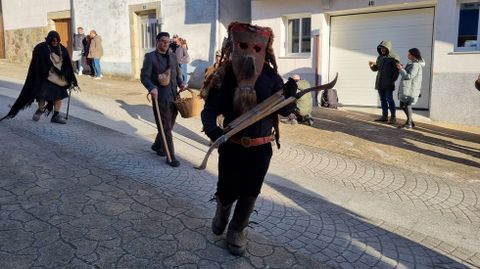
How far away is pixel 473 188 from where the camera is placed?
567 cm

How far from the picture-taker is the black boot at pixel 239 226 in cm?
351

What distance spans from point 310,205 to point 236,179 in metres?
1.76

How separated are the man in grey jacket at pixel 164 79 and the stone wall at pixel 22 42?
16146mm

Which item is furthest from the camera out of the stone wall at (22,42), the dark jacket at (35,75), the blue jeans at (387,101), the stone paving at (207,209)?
the stone wall at (22,42)

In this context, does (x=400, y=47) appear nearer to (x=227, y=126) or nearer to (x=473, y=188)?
(x=473, y=188)

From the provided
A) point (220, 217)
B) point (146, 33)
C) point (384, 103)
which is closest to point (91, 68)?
point (146, 33)

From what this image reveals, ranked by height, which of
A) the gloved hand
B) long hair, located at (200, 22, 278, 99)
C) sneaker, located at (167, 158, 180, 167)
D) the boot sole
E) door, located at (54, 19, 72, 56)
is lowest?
the boot sole

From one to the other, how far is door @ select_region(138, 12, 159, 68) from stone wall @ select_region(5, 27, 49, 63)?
5.91 m

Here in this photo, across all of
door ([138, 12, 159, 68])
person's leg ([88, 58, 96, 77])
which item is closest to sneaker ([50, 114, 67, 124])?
door ([138, 12, 159, 68])

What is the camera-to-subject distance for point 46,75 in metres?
7.39

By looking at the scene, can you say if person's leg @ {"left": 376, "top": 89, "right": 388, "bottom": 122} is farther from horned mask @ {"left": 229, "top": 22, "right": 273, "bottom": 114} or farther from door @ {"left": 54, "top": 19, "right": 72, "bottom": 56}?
door @ {"left": 54, "top": 19, "right": 72, "bottom": 56}

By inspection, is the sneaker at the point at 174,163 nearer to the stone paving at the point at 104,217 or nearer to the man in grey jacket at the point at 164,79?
the man in grey jacket at the point at 164,79

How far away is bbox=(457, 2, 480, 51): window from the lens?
31.4 feet

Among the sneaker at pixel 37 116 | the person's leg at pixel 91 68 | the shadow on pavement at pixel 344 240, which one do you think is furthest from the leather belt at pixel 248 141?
the person's leg at pixel 91 68
